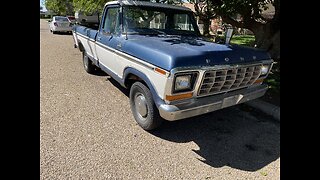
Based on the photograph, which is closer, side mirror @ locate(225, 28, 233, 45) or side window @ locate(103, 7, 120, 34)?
side mirror @ locate(225, 28, 233, 45)

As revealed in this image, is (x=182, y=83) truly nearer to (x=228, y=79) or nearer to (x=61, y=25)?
(x=228, y=79)

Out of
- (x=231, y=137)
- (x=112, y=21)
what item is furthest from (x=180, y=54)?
(x=112, y=21)

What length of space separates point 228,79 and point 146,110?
124 cm

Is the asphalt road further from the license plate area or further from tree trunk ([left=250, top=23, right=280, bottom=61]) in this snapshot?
tree trunk ([left=250, top=23, right=280, bottom=61])

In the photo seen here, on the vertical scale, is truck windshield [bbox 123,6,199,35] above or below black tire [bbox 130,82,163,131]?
above

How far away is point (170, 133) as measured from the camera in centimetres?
397

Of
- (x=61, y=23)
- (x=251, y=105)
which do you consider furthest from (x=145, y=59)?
(x=61, y=23)

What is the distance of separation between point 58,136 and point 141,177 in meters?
1.51

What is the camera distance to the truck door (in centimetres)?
456

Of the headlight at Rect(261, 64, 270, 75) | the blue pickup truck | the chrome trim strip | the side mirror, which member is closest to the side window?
the blue pickup truck

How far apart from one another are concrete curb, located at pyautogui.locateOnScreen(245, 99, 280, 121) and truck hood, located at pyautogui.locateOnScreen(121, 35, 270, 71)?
116cm

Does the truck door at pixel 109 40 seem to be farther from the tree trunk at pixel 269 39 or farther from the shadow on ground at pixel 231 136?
the tree trunk at pixel 269 39

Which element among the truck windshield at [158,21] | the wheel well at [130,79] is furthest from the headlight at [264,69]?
the wheel well at [130,79]
